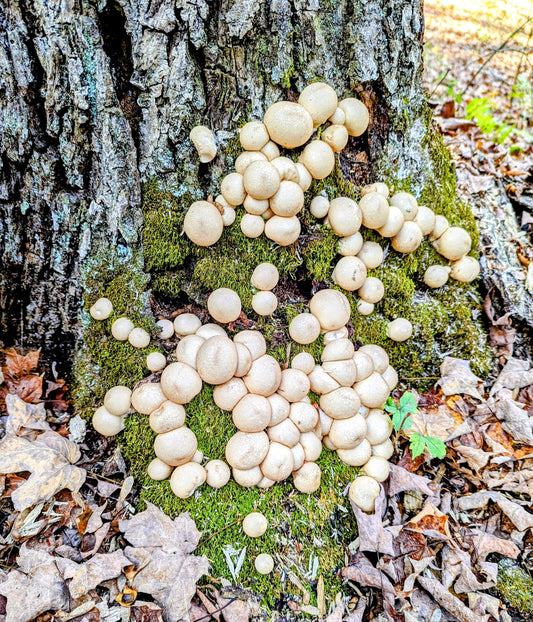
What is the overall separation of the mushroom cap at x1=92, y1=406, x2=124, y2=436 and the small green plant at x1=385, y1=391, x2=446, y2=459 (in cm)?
170

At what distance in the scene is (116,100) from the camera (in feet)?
7.68

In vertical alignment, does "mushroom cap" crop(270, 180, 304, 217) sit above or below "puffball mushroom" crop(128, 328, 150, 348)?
above

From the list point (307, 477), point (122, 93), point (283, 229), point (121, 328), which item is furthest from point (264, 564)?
point (122, 93)

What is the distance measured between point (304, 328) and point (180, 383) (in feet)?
2.63

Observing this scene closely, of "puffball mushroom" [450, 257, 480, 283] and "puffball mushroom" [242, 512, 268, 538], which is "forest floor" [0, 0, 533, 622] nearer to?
"puffball mushroom" [242, 512, 268, 538]

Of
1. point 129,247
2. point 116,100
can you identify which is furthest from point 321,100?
point 129,247

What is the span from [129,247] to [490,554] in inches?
111

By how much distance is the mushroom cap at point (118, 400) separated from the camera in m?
2.50

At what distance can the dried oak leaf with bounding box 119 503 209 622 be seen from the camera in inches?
83.6

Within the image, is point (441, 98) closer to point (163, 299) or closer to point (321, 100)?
point (321, 100)

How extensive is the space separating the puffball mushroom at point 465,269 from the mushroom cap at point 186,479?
2291mm

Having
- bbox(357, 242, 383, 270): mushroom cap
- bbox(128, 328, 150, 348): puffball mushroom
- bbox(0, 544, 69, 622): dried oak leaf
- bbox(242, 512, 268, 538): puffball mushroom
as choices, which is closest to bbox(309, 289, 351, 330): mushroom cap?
bbox(357, 242, 383, 270): mushroom cap

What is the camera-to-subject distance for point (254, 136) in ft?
7.86

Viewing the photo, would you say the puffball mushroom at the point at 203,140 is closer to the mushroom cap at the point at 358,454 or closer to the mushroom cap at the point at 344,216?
the mushroom cap at the point at 344,216
